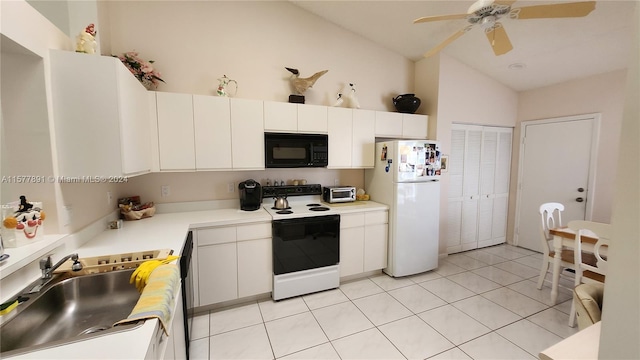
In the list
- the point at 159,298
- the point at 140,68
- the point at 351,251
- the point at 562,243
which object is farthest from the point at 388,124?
the point at 159,298

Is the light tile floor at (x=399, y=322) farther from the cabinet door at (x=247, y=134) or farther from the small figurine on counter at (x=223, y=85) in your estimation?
the small figurine on counter at (x=223, y=85)

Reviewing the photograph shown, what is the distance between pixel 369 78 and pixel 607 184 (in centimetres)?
327

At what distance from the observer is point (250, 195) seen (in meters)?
2.73

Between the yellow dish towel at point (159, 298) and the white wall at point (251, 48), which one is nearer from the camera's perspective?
the yellow dish towel at point (159, 298)

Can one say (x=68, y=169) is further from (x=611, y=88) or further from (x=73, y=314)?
(x=611, y=88)

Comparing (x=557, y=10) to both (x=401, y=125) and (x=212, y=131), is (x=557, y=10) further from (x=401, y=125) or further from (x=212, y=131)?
(x=212, y=131)

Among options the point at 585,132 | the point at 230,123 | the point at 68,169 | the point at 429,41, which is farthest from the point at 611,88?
the point at 68,169

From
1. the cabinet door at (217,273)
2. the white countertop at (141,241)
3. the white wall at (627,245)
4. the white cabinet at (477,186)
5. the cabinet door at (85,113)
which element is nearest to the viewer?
the white wall at (627,245)

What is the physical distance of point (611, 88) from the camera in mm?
3115

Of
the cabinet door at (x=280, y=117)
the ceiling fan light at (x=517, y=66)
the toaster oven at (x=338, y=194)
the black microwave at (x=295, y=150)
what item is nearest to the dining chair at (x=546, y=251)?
the ceiling fan light at (x=517, y=66)

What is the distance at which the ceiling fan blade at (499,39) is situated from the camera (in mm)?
1922

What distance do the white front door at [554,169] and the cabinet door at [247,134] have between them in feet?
13.3

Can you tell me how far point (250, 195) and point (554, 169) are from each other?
424cm

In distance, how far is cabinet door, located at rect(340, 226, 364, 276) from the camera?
2.90 meters
